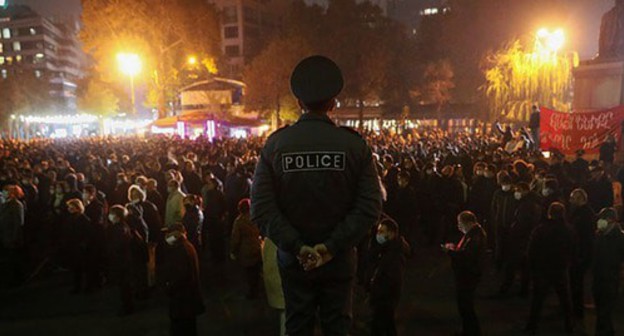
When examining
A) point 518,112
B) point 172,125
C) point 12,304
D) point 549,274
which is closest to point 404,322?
point 549,274

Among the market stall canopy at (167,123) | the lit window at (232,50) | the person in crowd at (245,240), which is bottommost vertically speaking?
the person in crowd at (245,240)

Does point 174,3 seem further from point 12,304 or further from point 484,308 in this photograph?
point 484,308

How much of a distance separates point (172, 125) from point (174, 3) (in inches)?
431

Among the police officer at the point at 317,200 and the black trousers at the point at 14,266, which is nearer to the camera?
the police officer at the point at 317,200

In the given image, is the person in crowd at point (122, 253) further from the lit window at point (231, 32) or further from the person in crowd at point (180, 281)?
→ the lit window at point (231, 32)

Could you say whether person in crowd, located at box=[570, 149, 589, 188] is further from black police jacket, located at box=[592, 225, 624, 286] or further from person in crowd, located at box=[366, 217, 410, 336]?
person in crowd, located at box=[366, 217, 410, 336]

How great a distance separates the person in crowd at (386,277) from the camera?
508 centimetres

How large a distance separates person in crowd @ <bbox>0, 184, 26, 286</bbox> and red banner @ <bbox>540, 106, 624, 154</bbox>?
13.7 metres

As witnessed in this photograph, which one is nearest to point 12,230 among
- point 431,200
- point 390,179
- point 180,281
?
point 180,281

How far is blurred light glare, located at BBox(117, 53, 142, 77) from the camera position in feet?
114

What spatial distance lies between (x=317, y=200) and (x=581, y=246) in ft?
18.6

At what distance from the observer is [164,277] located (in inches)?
205

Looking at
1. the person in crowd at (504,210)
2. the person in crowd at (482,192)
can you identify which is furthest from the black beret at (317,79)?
the person in crowd at (482,192)

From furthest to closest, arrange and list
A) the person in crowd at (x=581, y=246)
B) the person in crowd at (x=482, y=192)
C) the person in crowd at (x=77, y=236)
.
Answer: the person in crowd at (x=482, y=192) → the person in crowd at (x=77, y=236) → the person in crowd at (x=581, y=246)
